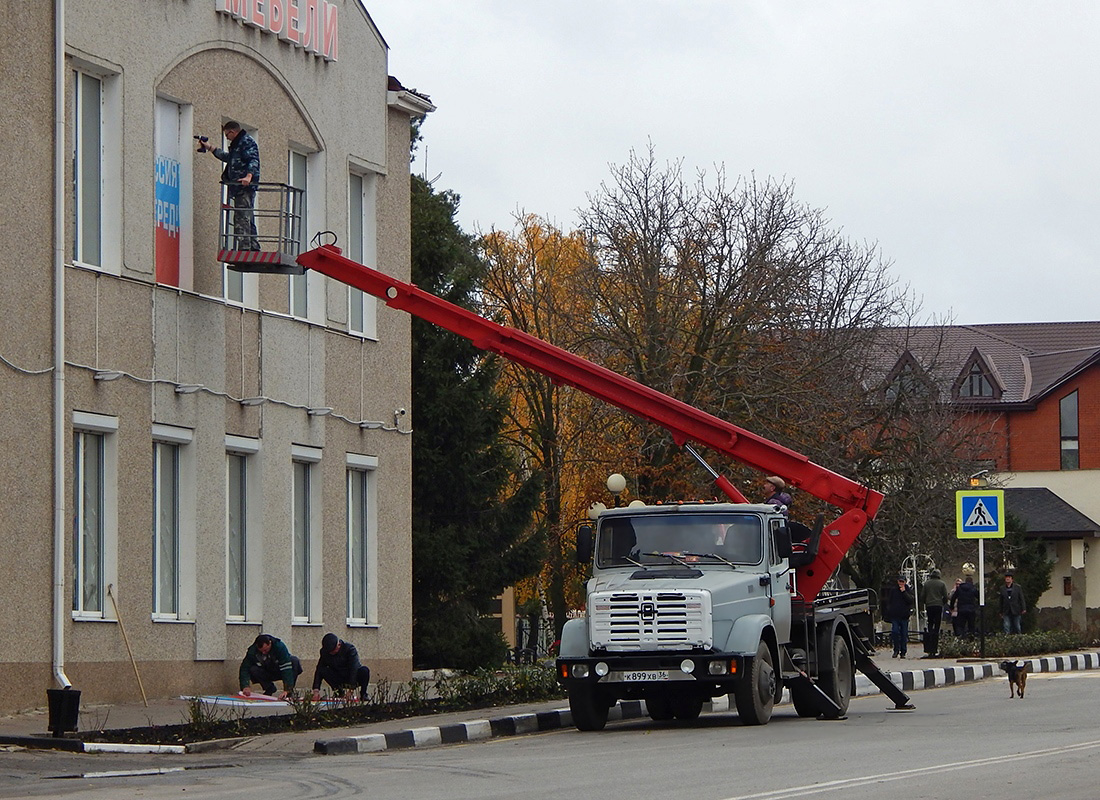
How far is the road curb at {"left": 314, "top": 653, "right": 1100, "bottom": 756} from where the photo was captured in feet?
53.4

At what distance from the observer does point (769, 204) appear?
1666 inches

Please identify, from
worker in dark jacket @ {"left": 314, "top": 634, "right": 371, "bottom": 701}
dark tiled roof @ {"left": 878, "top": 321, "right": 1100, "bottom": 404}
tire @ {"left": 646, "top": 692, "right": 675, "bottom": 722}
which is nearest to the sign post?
tire @ {"left": 646, "top": 692, "right": 675, "bottom": 722}

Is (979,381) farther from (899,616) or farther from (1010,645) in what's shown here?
(1010,645)

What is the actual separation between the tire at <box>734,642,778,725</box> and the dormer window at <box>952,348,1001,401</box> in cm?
5472

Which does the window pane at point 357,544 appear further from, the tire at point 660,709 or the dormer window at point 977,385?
the dormer window at point 977,385

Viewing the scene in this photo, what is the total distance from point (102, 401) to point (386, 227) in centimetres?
741

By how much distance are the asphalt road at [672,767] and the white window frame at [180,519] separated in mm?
5854

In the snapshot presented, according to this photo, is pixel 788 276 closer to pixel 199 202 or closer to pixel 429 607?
pixel 429 607

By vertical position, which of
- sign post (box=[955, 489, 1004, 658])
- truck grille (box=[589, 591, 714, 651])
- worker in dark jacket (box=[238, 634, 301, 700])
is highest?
sign post (box=[955, 489, 1004, 658])

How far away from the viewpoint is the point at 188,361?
882 inches

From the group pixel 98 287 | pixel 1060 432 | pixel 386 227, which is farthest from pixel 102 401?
pixel 1060 432

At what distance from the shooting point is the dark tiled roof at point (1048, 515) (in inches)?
2591

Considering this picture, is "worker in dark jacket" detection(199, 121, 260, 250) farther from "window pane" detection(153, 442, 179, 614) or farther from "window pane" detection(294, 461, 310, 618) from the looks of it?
"window pane" detection(294, 461, 310, 618)

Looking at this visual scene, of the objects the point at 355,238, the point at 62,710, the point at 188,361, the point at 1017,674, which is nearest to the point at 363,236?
the point at 355,238
